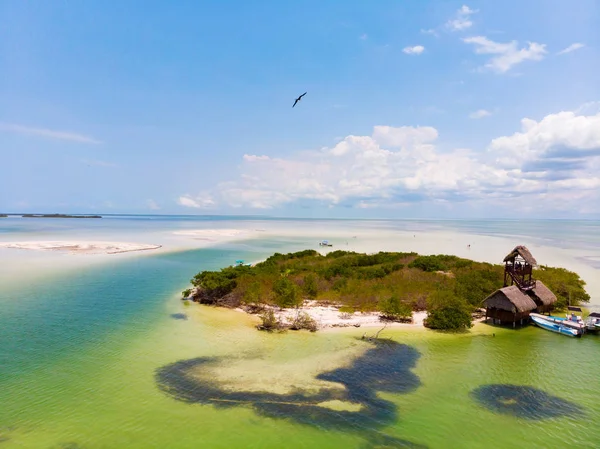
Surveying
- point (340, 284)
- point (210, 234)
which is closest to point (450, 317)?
point (340, 284)

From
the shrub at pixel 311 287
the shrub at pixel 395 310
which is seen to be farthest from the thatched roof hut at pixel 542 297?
the shrub at pixel 311 287

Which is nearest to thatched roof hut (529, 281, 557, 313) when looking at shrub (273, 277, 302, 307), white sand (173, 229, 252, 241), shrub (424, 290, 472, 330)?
shrub (424, 290, 472, 330)

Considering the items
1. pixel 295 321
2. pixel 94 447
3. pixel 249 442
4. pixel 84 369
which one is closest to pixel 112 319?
pixel 84 369

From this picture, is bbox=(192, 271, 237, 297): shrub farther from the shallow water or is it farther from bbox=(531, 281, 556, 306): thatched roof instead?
bbox=(531, 281, 556, 306): thatched roof

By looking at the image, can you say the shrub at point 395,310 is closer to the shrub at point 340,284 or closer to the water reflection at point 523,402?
the shrub at point 340,284

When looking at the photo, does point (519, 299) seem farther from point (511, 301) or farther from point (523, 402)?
point (523, 402)

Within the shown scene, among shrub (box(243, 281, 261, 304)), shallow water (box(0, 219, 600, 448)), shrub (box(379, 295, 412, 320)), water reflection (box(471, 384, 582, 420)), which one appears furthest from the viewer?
shrub (box(243, 281, 261, 304))
